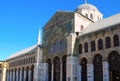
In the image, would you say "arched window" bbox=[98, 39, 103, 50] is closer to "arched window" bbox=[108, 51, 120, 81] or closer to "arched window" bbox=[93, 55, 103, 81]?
"arched window" bbox=[93, 55, 103, 81]

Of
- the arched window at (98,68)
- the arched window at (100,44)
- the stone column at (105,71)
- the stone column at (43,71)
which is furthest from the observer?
the stone column at (43,71)

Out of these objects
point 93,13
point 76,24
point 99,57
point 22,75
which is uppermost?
point 93,13

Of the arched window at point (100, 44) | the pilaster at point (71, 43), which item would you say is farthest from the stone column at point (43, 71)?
the arched window at point (100, 44)

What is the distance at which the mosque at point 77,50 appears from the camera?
2778 centimetres

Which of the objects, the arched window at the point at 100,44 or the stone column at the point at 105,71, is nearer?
the stone column at the point at 105,71

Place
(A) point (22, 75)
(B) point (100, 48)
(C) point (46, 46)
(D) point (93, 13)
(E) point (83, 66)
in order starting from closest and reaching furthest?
(B) point (100, 48) → (E) point (83, 66) → (C) point (46, 46) → (D) point (93, 13) → (A) point (22, 75)

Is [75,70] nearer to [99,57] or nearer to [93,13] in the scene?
[99,57]

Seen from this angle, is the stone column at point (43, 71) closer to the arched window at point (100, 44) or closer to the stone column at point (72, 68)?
the stone column at point (72, 68)

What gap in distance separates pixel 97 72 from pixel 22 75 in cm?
2655

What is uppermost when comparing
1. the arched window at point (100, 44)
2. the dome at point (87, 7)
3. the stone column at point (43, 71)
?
the dome at point (87, 7)

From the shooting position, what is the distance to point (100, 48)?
29.3 metres

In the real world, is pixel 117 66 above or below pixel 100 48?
below

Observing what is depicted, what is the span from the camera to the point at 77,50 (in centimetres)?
3306

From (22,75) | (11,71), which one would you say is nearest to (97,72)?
(22,75)
